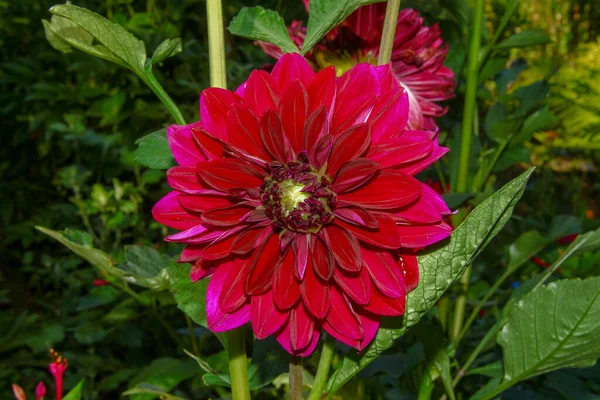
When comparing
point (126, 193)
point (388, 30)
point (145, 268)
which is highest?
point (388, 30)

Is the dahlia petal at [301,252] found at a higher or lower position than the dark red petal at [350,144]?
lower

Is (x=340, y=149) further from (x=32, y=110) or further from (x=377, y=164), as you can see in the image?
(x=32, y=110)

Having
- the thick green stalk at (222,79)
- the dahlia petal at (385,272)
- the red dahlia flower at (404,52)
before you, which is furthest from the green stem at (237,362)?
the red dahlia flower at (404,52)

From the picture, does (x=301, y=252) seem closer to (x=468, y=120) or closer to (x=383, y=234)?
(x=383, y=234)

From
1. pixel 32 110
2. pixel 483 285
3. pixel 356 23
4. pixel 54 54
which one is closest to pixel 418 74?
pixel 356 23

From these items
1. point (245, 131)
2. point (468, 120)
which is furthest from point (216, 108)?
point (468, 120)

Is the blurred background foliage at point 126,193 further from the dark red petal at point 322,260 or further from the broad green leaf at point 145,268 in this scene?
the dark red petal at point 322,260

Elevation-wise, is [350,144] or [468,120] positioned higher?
[350,144]
